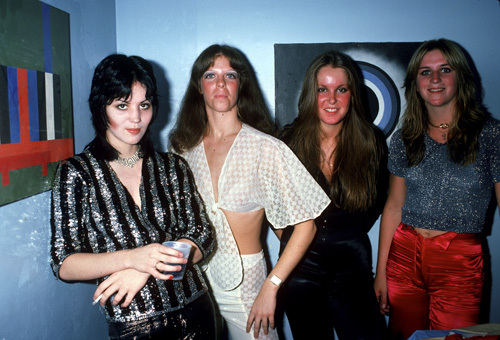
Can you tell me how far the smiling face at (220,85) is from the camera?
1612 millimetres

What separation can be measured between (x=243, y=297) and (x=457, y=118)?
137cm

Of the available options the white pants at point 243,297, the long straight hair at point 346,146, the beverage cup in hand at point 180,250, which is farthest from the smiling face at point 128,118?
the long straight hair at point 346,146

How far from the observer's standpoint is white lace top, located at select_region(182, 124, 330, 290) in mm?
1538

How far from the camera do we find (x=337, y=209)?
1805 mm

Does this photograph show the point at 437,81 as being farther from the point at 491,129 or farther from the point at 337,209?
the point at 337,209

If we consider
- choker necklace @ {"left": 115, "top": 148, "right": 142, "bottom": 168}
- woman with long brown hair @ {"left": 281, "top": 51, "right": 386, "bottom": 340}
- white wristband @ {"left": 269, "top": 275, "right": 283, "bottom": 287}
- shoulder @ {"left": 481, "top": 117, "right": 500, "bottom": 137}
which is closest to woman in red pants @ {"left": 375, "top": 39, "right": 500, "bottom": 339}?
shoulder @ {"left": 481, "top": 117, "right": 500, "bottom": 137}

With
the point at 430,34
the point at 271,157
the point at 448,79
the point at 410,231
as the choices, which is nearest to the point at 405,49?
the point at 430,34

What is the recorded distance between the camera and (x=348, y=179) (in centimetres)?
180

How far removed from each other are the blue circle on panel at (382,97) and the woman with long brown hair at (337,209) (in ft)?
1.57

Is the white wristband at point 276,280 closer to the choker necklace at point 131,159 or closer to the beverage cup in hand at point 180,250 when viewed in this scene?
the beverage cup in hand at point 180,250

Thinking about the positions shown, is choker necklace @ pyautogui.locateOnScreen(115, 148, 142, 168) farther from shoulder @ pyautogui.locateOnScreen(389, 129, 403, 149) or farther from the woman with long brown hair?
shoulder @ pyautogui.locateOnScreen(389, 129, 403, 149)

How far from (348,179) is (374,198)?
8.6 inches

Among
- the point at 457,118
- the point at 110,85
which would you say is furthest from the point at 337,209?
the point at 110,85

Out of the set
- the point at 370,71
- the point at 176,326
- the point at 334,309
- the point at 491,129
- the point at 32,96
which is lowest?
the point at 334,309
